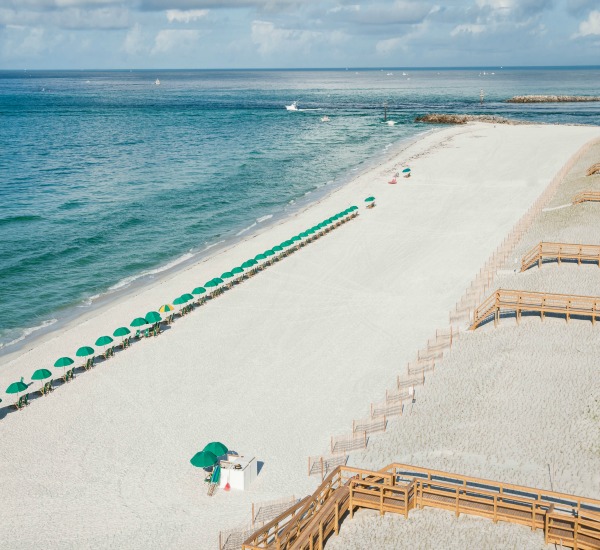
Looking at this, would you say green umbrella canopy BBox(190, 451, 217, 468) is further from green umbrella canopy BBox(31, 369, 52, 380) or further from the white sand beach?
green umbrella canopy BBox(31, 369, 52, 380)

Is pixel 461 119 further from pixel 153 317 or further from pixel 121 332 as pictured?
pixel 121 332

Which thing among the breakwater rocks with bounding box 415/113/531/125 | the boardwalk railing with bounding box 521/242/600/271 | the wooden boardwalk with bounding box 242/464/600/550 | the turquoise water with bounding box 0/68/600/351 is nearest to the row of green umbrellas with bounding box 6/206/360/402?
the turquoise water with bounding box 0/68/600/351

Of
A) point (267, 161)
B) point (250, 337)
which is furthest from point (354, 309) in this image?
point (267, 161)

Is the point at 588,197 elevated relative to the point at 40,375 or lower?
elevated

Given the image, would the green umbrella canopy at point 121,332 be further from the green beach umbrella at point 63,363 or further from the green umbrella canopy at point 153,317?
the green beach umbrella at point 63,363

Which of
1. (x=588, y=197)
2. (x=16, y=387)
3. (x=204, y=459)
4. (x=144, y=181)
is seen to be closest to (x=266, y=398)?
(x=204, y=459)

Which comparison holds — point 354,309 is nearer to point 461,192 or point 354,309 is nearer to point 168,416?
point 168,416

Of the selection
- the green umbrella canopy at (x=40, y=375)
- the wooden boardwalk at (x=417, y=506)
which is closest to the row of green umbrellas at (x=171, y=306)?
the green umbrella canopy at (x=40, y=375)
